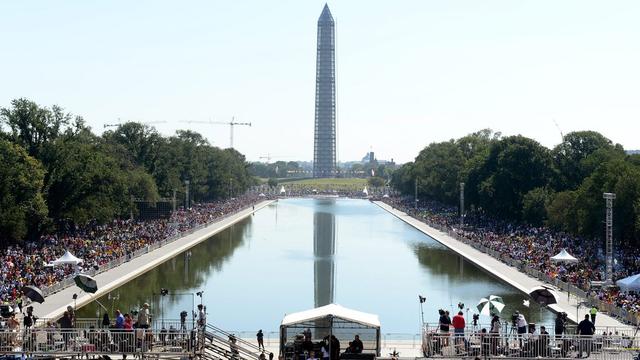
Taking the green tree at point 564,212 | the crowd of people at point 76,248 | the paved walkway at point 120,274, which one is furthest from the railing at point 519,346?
the green tree at point 564,212

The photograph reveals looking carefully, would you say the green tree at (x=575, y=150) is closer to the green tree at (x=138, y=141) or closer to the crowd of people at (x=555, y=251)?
the crowd of people at (x=555, y=251)

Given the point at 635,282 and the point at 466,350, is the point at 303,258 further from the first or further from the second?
the point at 466,350

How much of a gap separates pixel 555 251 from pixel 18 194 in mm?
37472

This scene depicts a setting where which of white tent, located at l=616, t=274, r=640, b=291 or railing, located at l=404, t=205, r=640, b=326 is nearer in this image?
white tent, located at l=616, t=274, r=640, b=291

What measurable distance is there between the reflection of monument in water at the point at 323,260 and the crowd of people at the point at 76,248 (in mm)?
13370

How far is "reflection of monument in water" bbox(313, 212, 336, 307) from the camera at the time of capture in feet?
169

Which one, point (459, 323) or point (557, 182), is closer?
point (459, 323)

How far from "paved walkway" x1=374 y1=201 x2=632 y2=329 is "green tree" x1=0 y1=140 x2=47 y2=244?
31.0 metres

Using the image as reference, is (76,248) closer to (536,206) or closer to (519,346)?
(519,346)

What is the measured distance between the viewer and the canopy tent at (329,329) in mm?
25359

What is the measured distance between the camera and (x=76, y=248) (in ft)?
198

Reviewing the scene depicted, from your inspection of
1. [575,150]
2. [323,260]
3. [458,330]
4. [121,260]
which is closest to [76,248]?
[121,260]

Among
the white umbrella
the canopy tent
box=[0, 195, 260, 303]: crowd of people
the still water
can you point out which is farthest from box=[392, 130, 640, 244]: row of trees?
the canopy tent

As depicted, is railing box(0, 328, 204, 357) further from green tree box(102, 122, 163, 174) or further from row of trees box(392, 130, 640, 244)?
green tree box(102, 122, 163, 174)
